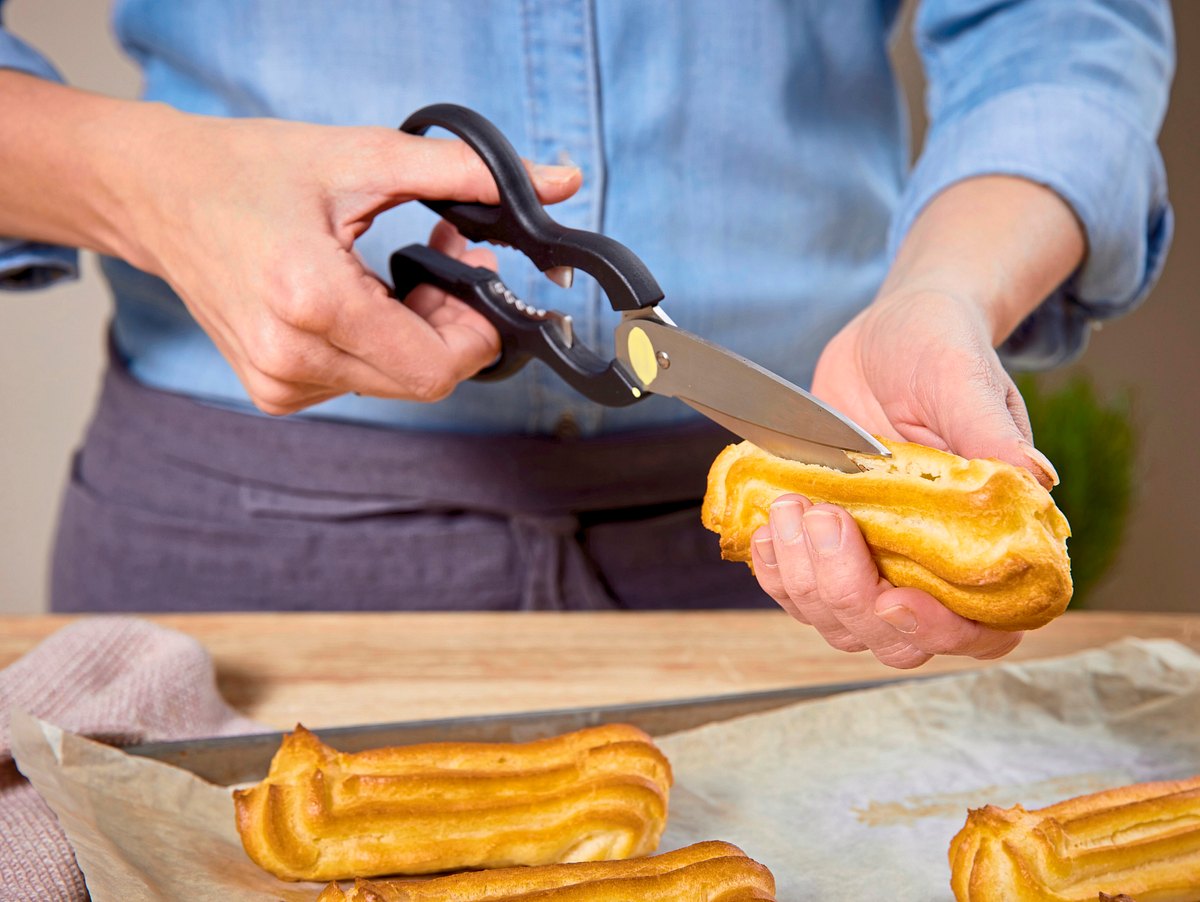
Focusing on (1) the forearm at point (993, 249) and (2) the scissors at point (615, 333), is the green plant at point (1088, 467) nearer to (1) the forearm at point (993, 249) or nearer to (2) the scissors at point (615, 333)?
(1) the forearm at point (993, 249)

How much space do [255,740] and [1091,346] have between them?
143 inches

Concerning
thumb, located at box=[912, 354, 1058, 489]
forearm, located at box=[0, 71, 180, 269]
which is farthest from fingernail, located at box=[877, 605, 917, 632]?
forearm, located at box=[0, 71, 180, 269]

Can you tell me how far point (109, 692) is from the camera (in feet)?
3.52

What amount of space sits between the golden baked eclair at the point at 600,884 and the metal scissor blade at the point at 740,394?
0.28 m

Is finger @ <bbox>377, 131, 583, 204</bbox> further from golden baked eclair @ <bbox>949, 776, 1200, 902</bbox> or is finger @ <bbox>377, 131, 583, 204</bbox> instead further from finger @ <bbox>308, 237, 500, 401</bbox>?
golden baked eclair @ <bbox>949, 776, 1200, 902</bbox>

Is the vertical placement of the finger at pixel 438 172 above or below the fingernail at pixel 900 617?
above

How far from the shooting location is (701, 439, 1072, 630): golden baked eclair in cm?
74

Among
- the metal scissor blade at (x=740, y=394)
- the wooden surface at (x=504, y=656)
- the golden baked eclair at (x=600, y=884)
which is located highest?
the metal scissor blade at (x=740, y=394)

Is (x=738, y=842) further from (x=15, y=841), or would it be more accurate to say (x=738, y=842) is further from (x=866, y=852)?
(x=15, y=841)

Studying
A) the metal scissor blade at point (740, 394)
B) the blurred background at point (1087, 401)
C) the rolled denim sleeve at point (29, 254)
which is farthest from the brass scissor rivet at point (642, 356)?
the blurred background at point (1087, 401)

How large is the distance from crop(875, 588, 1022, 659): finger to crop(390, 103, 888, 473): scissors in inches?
3.6

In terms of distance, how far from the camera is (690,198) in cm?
134

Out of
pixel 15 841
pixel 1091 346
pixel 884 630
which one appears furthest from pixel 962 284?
pixel 1091 346

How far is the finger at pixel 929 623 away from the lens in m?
0.79
